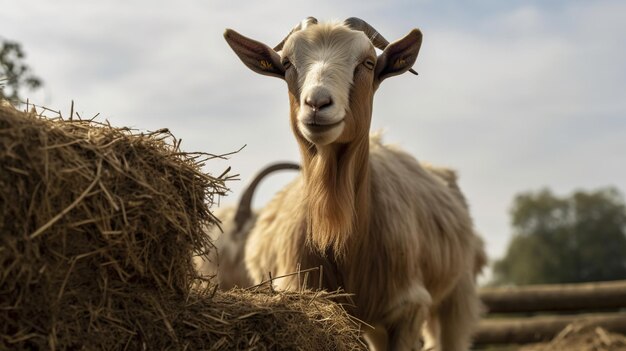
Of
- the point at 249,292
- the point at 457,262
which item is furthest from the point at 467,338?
the point at 249,292

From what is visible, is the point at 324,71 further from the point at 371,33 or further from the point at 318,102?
the point at 371,33

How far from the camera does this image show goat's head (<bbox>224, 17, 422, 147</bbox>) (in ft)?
18.8

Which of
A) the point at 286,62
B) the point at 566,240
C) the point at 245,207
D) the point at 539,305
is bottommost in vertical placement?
the point at 539,305

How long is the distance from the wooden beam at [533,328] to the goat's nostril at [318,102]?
814 centimetres

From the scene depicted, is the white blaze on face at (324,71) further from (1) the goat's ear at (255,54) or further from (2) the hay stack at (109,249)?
(2) the hay stack at (109,249)

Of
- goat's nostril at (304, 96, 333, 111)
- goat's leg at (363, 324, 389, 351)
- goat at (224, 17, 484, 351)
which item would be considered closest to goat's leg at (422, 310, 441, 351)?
goat at (224, 17, 484, 351)

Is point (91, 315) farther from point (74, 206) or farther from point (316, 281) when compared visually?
point (316, 281)

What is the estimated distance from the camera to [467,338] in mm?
9023

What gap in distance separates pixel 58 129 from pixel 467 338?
5.78 meters

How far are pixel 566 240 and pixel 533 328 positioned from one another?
141 ft

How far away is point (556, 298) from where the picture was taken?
13.3 metres

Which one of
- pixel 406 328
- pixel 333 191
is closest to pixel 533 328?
pixel 406 328

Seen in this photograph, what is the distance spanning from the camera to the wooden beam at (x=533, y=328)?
42.1 ft

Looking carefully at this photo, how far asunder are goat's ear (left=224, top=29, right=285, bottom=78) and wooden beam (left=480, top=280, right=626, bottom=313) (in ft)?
24.4
